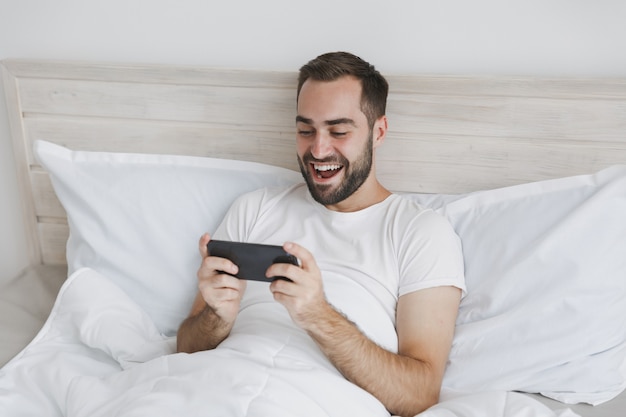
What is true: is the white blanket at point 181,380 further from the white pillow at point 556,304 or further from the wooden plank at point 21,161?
the wooden plank at point 21,161

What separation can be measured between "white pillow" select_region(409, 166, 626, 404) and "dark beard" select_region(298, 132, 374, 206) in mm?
321

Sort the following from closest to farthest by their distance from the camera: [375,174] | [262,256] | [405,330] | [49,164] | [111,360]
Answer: [262,256] < [405,330] < [111,360] < [375,174] < [49,164]

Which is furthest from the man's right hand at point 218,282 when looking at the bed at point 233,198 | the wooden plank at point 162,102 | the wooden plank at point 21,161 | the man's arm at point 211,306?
the wooden plank at point 21,161

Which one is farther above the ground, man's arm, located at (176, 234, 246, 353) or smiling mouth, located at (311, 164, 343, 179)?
smiling mouth, located at (311, 164, 343, 179)

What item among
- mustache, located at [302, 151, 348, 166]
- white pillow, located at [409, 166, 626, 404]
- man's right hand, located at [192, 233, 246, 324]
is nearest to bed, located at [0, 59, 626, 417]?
white pillow, located at [409, 166, 626, 404]

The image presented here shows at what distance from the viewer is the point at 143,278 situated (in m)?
1.61

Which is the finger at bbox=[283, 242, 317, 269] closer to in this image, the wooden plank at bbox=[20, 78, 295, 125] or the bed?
the bed

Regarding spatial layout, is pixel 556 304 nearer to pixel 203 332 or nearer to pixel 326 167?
pixel 326 167

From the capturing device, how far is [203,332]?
4.34 feet

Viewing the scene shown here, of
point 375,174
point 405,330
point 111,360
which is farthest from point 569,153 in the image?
point 111,360

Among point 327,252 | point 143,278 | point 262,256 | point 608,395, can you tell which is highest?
point 262,256

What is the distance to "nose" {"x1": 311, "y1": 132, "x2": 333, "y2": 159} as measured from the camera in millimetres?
1419

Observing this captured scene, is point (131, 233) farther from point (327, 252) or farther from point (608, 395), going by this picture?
point (608, 395)

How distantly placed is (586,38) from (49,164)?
1326mm
